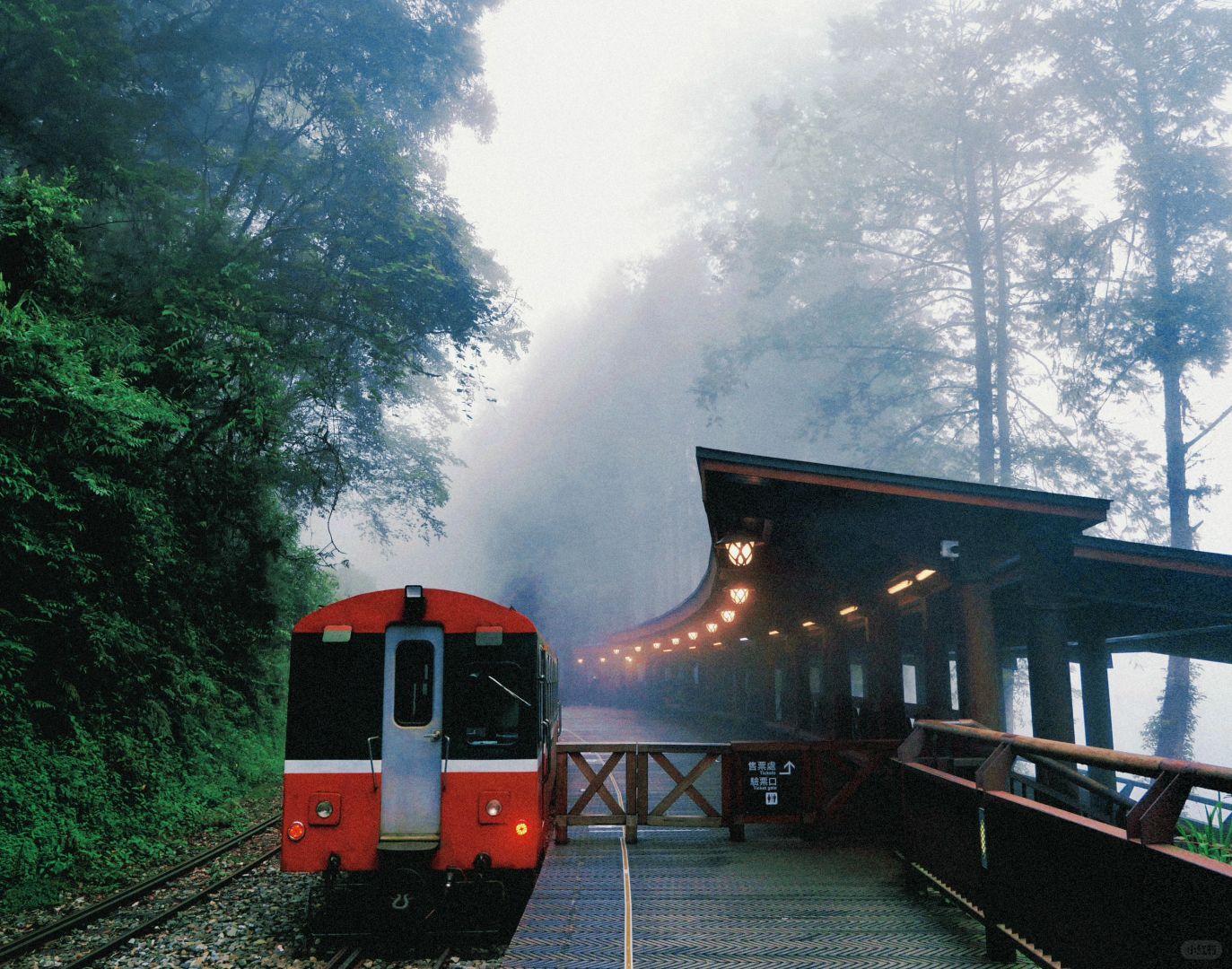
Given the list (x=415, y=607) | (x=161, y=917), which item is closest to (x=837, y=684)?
(x=415, y=607)

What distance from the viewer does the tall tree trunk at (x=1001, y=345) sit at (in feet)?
104

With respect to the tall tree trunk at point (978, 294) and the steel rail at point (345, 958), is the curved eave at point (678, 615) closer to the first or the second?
the steel rail at point (345, 958)

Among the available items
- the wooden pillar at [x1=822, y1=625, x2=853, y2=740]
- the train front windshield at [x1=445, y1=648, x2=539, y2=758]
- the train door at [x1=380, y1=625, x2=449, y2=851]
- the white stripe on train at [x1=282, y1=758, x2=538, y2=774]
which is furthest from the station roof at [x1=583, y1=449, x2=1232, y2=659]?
the white stripe on train at [x1=282, y1=758, x2=538, y2=774]

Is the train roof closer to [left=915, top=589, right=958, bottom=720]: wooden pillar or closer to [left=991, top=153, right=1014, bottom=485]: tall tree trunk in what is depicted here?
[left=915, top=589, right=958, bottom=720]: wooden pillar

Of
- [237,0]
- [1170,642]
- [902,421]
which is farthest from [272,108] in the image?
[902,421]

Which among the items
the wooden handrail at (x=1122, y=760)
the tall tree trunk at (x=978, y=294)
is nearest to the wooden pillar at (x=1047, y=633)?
the wooden handrail at (x=1122, y=760)

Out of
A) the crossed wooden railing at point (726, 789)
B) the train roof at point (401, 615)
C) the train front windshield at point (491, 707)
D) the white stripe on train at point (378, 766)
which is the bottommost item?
the crossed wooden railing at point (726, 789)

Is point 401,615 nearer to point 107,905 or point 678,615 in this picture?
point 107,905

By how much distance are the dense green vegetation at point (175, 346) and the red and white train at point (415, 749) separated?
400 cm

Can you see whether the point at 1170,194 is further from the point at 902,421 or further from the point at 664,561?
the point at 664,561

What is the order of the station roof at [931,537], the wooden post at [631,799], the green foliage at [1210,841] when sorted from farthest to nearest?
1. the wooden post at [631,799]
2. the station roof at [931,537]
3. the green foliage at [1210,841]

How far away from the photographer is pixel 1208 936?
126 inches

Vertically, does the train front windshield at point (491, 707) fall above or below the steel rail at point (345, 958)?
above

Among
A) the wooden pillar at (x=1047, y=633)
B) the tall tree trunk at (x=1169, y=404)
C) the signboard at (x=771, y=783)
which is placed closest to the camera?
the wooden pillar at (x=1047, y=633)
